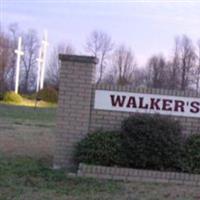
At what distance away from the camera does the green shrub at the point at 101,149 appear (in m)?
11.3

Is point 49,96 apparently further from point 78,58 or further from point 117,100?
point 117,100

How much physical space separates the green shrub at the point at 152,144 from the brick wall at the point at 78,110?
1.88 ft

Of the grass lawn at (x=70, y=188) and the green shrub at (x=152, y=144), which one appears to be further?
the green shrub at (x=152, y=144)

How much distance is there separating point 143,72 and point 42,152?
156 feet

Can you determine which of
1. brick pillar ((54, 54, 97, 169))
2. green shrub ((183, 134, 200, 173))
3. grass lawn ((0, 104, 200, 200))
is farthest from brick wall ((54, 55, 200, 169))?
green shrub ((183, 134, 200, 173))

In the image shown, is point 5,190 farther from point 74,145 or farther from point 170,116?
point 170,116

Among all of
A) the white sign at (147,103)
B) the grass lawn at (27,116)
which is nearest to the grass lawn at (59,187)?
the white sign at (147,103)

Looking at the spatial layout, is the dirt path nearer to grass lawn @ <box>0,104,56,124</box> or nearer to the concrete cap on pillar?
the concrete cap on pillar

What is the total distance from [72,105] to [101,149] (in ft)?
3.63

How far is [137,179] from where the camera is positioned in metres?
11.1

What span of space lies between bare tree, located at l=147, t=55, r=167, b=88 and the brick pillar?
43.9 m

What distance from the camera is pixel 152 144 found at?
1116 cm

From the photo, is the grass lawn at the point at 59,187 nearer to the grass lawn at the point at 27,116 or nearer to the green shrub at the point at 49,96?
the grass lawn at the point at 27,116

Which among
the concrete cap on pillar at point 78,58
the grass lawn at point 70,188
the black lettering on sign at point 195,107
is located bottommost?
the grass lawn at point 70,188
